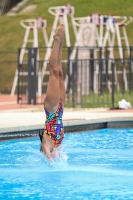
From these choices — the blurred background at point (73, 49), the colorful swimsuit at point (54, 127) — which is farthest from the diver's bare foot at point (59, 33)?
the blurred background at point (73, 49)

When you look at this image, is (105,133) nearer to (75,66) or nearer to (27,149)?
(27,149)

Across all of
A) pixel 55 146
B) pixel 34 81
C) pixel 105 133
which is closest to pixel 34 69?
pixel 34 81

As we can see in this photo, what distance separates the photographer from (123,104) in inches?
780

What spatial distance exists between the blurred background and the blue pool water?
771 cm

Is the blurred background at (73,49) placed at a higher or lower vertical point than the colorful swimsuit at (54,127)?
lower

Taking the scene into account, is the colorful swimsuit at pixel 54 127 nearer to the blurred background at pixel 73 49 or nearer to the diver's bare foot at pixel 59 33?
the diver's bare foot at pixel 59 33

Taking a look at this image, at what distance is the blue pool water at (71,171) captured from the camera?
8133 mm

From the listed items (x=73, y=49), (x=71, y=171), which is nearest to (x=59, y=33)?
(x=71, y=171)

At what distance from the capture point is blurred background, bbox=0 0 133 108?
22.5m

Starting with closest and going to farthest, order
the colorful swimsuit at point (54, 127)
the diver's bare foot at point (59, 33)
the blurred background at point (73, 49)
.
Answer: the diver's bare foot at point (59, 33) → the colorful swimsuit at point (54, 127) → the blurred background at point (73, 49)

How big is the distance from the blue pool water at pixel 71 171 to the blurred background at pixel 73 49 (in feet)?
25.3

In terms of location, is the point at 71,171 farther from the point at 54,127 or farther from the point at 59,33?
the point at 59,33

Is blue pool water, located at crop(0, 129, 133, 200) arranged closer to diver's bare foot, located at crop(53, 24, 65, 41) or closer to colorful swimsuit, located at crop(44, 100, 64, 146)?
colorful swimsuit, located at crop(44, 100, 64, 146)

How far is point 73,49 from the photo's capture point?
26.3m
